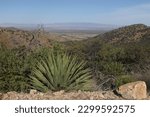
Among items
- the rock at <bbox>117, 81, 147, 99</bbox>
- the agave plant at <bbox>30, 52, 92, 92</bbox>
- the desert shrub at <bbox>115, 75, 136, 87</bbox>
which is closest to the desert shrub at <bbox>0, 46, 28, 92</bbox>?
the agave plant at <bbox>30, 52, 92, 92</bbox>

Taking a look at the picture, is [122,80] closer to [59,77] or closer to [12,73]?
[59,77]

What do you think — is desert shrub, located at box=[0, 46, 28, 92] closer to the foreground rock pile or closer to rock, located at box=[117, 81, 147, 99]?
the foreground rock pile

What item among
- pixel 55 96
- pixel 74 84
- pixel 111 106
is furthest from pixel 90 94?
pixel 111 106

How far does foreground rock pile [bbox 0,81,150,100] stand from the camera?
23.2 ft

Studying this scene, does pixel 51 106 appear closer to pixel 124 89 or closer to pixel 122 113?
pixel 122 113

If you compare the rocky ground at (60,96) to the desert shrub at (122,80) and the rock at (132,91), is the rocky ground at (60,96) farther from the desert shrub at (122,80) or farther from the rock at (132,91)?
the desert shrub at (122,80)

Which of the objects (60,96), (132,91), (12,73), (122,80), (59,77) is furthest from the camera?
(12,73)

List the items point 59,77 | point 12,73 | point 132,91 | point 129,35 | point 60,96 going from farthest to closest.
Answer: point 129,35
point 12,73
point 59,77
point 132,91
point 60,96

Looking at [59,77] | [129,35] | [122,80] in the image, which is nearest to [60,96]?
[59,77]

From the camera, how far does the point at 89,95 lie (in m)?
7.25

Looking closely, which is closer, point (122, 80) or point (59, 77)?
point (59, 77)

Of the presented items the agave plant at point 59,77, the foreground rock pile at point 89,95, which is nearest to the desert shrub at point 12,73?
the agave plant at point 59,77

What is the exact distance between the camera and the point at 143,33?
66562mm

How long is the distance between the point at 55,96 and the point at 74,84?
4.66 feet
